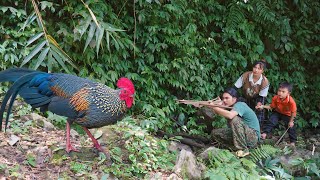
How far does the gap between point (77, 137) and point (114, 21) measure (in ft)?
7.26

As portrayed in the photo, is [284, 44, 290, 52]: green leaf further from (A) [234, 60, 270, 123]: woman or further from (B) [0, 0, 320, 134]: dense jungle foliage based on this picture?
(A) [234, 60, 270, 123]: woman

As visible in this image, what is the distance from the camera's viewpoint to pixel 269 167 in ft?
15.1

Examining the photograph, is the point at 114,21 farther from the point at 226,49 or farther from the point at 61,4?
the point at 226,49

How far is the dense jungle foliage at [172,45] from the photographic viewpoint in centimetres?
522

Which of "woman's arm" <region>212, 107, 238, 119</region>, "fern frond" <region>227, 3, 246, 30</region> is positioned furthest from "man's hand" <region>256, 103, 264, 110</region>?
"fern frond" <region>227, 3, 246, 30</region>

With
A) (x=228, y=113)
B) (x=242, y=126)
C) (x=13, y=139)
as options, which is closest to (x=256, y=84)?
(x=242, y=126)

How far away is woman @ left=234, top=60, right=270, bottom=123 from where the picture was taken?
20.0ft

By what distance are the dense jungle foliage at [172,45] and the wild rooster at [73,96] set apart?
2.55ft

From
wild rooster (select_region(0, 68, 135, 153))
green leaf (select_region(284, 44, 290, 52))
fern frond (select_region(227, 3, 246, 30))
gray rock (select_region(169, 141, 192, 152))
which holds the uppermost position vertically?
fern frond (select_region(227, 3, 246, 30))

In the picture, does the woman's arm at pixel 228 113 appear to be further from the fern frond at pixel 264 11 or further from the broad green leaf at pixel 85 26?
the fern frond at pixel 264 11

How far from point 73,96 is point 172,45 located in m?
3.18

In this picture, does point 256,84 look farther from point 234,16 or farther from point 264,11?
point 264,11

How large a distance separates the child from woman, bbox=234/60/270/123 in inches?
8.1

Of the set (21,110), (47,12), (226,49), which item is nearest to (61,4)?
(47,12)
